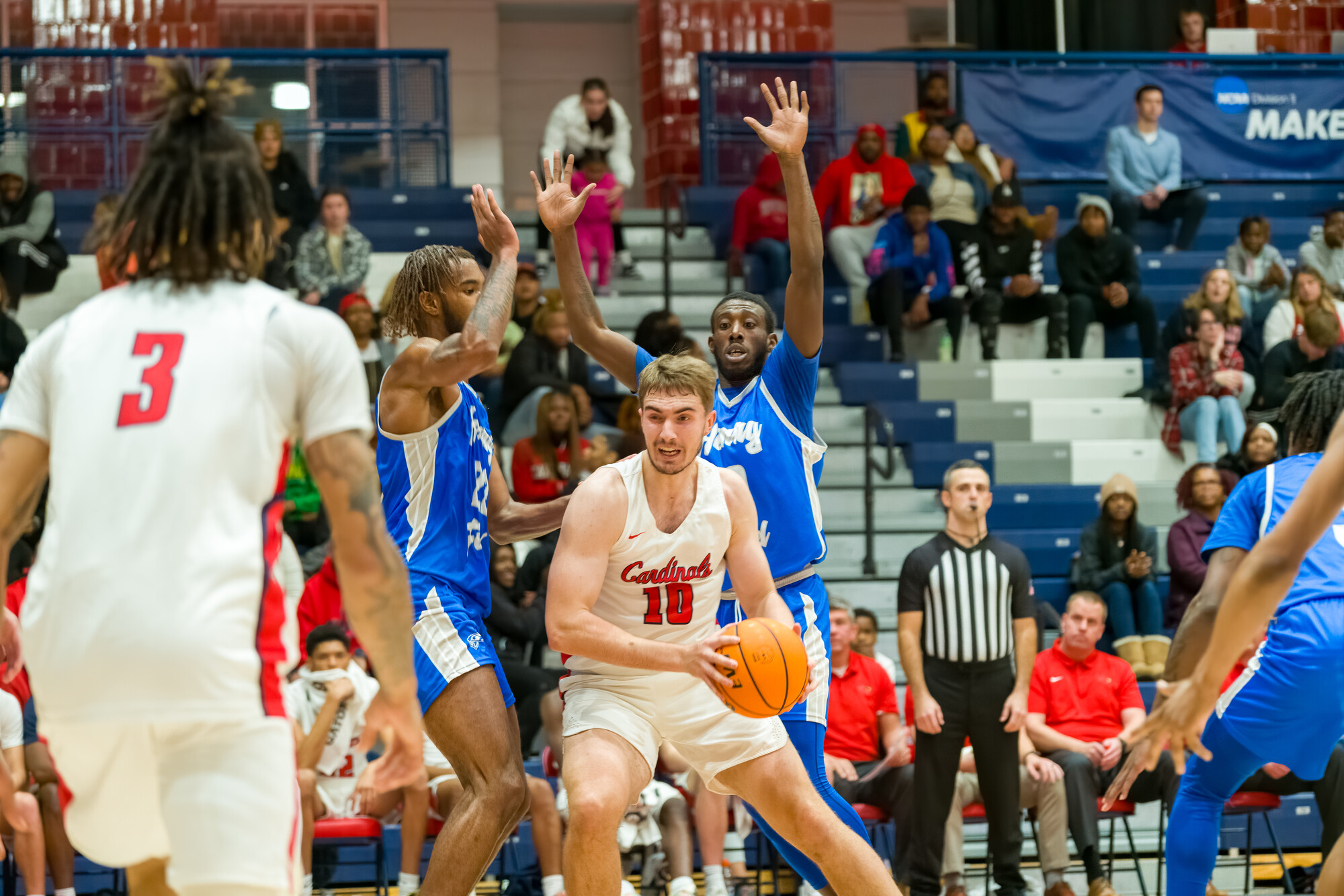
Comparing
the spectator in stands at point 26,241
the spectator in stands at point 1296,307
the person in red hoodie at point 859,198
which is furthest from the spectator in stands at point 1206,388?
the spectator in stands at point 26,241

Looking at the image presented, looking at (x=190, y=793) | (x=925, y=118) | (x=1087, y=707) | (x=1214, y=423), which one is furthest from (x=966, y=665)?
(x=925, y=118)

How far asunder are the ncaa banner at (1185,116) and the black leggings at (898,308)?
8.29 feet

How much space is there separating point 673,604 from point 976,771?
3613mm

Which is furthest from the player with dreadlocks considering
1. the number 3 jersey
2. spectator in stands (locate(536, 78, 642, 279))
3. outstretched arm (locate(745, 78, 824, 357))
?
spectator in stands (locate(536, 78, 642, 279))

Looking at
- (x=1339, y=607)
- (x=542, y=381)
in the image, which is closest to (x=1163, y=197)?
(x=542, y=381)

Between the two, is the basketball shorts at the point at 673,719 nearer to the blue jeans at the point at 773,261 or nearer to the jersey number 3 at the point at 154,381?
the jersey number 3 at the point at 154,381

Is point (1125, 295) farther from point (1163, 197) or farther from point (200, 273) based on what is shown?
point (200, 273)

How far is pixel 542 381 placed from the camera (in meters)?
11.1

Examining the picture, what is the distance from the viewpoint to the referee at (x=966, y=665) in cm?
796

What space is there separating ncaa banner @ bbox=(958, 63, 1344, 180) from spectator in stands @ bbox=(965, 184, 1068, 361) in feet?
4.73

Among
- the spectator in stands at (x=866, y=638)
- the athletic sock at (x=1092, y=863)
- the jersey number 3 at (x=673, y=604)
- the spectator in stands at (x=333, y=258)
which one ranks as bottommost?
the athletic sock at (x=1092, y=863)

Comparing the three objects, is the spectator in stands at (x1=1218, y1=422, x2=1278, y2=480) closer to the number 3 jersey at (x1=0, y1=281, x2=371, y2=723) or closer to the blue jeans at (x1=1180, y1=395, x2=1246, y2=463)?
the blue jeans at (x1=1180, y1=395, x2=1246, y2=463)

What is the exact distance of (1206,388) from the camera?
12.2 meters

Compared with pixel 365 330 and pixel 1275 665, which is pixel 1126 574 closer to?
pixel 1275 665
